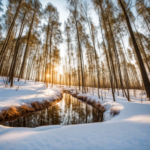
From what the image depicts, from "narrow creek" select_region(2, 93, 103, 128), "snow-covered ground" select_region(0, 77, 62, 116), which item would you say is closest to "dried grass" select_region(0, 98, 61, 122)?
"snow-covered ground" select_region(0, 77, 62, 116)

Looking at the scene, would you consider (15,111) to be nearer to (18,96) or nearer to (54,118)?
(18,96)

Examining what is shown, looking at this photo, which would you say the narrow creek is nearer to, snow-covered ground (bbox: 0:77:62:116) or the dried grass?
the dried grass

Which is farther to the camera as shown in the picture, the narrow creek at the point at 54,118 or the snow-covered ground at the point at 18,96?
the snow-covered ground at the point at 18,96

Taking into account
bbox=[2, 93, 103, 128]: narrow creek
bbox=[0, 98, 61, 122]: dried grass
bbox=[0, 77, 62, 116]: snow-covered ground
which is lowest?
bbox=[2, 93, 103, 128]: narrow creek

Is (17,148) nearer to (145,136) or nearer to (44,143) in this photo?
(44,143)

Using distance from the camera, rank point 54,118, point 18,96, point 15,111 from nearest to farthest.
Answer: point 15,111 < point 54,118 < point 18,96

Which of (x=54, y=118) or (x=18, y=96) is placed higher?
(x=18, y=96)

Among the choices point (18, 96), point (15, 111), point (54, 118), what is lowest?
point (54, 118)

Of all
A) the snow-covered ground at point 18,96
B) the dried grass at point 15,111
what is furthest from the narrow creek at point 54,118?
the snow-covered ground at point 18,96

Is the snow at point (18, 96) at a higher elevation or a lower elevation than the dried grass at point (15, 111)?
higher

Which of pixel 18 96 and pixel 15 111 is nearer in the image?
pixel 15 111

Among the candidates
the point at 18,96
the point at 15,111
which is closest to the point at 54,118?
the point at 15,111

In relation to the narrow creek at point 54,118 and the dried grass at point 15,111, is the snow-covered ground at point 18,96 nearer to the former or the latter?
the dried grass at point 15,111

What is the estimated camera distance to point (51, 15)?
1201 centimetres
